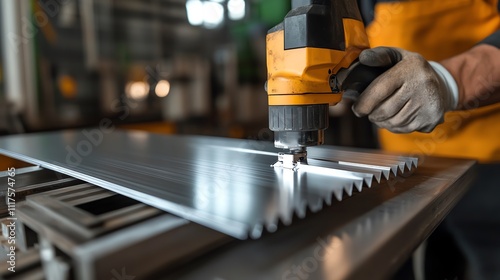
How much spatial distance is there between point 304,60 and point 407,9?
0.80 meters

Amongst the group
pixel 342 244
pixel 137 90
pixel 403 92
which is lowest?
pixel 342 244

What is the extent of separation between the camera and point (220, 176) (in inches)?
26.0

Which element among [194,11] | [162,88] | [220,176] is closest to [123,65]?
[162,88]

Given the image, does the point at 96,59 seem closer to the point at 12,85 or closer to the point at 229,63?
the point at 12,85

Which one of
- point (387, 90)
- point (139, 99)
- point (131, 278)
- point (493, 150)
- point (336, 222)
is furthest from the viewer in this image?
point (139, 99)

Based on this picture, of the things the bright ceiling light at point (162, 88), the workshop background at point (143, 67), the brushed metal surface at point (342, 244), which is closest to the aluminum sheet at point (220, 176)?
the brushed metal surface at point (342, 244)

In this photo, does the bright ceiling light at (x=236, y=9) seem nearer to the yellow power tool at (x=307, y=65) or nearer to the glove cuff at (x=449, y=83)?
the glove cuff at (x=449, y=83)

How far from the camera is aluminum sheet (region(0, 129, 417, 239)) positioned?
44 cm

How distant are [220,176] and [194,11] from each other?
245cm

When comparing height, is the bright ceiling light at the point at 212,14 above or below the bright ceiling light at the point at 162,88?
above

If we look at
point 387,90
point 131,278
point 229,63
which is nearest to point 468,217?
point 387,90

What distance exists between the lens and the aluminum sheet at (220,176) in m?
0.44

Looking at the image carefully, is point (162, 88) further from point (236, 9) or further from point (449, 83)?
point (449, 83)

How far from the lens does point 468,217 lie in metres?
1.11
